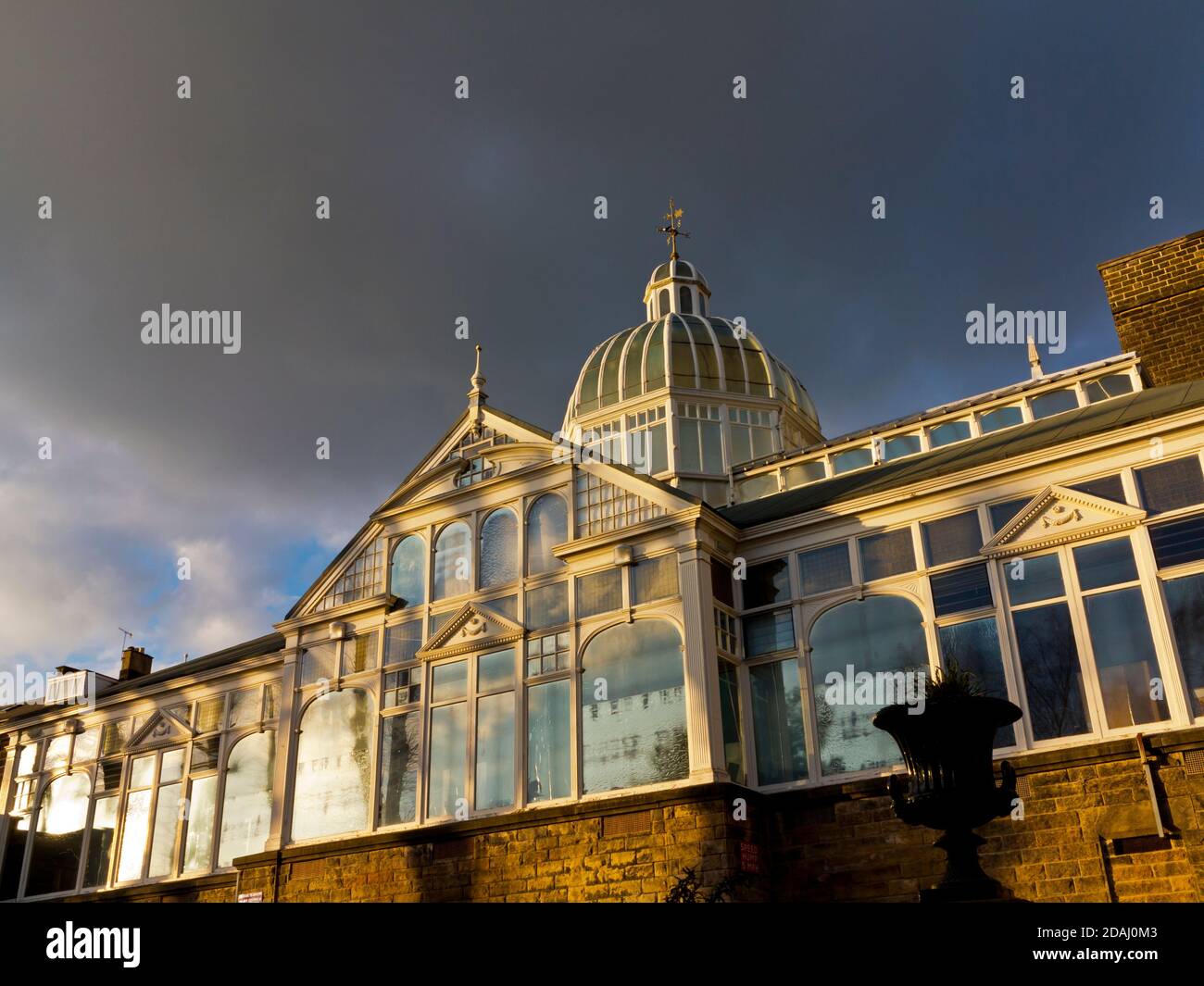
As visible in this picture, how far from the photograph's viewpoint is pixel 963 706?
36.7 feet

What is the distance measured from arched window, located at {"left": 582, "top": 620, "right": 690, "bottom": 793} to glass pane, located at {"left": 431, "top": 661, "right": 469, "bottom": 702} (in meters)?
2.70

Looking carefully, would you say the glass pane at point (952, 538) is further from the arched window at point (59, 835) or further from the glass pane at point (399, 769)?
the arched window at point (59, 835)

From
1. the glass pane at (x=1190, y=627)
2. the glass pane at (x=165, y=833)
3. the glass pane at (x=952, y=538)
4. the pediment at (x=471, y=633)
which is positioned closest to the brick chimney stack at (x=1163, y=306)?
the glass pane at (x=952, y=538)

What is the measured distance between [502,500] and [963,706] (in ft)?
40.8

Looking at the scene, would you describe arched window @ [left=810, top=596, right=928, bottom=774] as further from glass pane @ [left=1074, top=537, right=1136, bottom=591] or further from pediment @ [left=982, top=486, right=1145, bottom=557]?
glass pane @ [left=1074, top=537, right=1136, bottom=591]

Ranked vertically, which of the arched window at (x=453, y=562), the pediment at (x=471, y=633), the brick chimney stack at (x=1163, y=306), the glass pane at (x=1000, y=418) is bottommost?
the pediment at (x=471, y=633)

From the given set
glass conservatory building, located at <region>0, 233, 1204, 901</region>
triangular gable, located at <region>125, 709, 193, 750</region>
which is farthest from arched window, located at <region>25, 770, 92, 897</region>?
triangular gable, located at <region>125, 709, 193, 750</region>

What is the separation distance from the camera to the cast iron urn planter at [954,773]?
Result: 10.9 meters

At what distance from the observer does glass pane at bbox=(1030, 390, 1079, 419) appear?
71.6 ft

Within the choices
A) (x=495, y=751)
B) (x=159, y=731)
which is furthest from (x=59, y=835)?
(x=495, y=751)

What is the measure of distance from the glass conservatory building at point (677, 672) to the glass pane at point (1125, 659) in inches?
1.5
